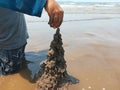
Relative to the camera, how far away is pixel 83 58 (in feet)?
14.4

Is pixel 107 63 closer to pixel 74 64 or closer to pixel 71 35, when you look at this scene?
pixel 74 64

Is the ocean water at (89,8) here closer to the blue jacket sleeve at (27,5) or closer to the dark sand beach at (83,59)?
the dark sand beach at (83,59)

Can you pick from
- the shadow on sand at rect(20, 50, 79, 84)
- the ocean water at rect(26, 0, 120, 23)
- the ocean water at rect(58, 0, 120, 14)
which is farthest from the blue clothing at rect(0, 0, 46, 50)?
the ocean water at rect(58, 0, 120, 14)

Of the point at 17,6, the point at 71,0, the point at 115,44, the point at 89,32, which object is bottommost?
the point at 71,0

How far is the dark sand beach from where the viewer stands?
355 centimetres

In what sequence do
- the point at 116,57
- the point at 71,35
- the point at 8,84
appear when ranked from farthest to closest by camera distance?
1. the point at 71,35
2. the point at 116,57
3. the point at 8,84

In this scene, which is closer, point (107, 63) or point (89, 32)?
point (107, 63)

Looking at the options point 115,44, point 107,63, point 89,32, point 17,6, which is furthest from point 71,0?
point 17,6

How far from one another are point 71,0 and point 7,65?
12.2 m

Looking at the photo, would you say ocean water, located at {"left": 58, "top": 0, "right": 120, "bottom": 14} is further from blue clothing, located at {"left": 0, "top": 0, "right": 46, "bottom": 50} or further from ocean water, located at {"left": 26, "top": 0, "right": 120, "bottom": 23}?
blue clothing, located at {"left": 0, "top": 0, "right": 46, "bottom": 50}

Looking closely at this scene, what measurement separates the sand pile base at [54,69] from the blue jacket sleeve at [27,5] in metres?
0.40

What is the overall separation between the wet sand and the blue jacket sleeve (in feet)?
3.30

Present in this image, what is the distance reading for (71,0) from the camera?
51.5ft

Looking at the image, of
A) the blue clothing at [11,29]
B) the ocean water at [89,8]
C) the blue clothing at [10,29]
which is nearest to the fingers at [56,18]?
the blue clothing at [11,29]
